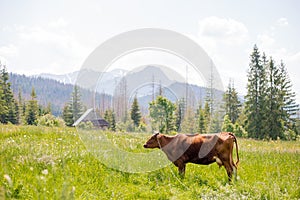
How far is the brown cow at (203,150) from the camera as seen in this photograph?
7.31 metres

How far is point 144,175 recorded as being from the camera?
24.5ft

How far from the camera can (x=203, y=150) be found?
7332 mm

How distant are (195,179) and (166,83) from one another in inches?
94.9

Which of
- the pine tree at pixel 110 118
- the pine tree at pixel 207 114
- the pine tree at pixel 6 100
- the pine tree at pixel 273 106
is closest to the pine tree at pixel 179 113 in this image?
the pine tree at pixel 207 114

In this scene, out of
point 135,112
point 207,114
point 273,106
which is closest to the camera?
point 207,114

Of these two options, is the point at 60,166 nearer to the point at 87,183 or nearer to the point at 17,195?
the point at 87,183

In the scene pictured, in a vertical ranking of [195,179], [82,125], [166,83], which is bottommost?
[195,179]

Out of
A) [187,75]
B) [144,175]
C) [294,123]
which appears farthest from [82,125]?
[294,123]

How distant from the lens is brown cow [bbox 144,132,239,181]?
24.0 feet

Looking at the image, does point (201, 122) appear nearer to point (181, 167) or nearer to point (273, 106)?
point (181, 167)

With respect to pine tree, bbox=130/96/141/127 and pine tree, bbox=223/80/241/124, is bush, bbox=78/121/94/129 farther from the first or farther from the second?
pine tree, bbox=223/80/241/124

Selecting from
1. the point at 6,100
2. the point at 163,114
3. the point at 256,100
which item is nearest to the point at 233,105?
the point at 256,100

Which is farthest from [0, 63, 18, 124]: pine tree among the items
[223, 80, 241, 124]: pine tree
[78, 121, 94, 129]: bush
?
[78, 121, 94, 129]: bush

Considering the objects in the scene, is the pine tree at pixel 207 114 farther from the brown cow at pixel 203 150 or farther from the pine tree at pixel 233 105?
the pine tree at pixel 233 105
